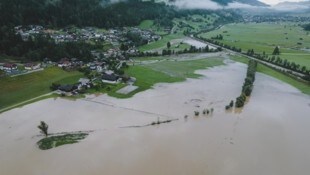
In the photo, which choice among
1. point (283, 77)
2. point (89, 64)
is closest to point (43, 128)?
point (89, 64)

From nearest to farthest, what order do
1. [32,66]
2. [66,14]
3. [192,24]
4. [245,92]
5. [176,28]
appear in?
[245,92]
[32,66]
[66,14]
[176,28]
[192,24]

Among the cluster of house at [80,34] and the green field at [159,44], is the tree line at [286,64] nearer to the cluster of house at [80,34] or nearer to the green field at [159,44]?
the green field at [159,44]

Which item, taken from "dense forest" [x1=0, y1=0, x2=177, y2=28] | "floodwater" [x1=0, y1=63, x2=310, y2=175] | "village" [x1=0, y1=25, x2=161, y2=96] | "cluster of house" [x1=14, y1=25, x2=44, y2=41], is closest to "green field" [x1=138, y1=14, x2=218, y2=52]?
"village" [x1=0, y1=25, x2=161, y2=96]

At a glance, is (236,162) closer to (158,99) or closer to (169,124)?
(169,124)

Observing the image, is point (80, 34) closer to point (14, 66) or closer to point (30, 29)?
point (30, 29)

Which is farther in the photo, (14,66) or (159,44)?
(159,44)

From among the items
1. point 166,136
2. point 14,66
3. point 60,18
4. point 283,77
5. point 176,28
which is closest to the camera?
point 166,136

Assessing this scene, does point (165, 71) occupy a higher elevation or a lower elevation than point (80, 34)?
lower

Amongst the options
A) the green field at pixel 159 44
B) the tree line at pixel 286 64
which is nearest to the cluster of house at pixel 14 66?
the green field at pixel 159 44
